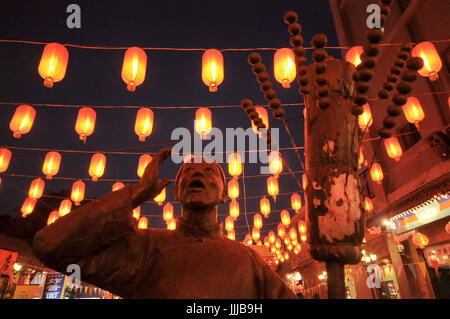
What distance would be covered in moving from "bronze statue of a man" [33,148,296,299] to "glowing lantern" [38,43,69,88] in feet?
17.3

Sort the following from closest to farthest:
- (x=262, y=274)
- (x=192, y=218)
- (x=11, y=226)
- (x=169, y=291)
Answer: (x=169, y=291) → (x=262, y=274) → (x=192, y=218) → (x=11, y=226)

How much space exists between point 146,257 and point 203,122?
571cm

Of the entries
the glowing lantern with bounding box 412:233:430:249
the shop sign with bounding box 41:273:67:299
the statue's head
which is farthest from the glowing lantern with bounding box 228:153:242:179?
the shop sign with bounding box 41:273:67:299

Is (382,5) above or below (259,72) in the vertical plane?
above

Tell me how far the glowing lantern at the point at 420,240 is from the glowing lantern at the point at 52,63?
35.9 ft

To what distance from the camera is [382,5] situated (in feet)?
4.23

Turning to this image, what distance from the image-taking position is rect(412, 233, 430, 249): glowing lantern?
8.13 meters

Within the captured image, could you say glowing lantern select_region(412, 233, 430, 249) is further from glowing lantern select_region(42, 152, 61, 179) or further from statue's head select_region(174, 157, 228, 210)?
glowing lantern select_region(42, 152, 61, 179)

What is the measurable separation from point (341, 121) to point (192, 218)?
3.24 feet

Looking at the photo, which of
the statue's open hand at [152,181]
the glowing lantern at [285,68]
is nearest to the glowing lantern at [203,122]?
the glowing lantern at [285,68]

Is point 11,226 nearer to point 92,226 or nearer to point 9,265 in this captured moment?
point 9,265
